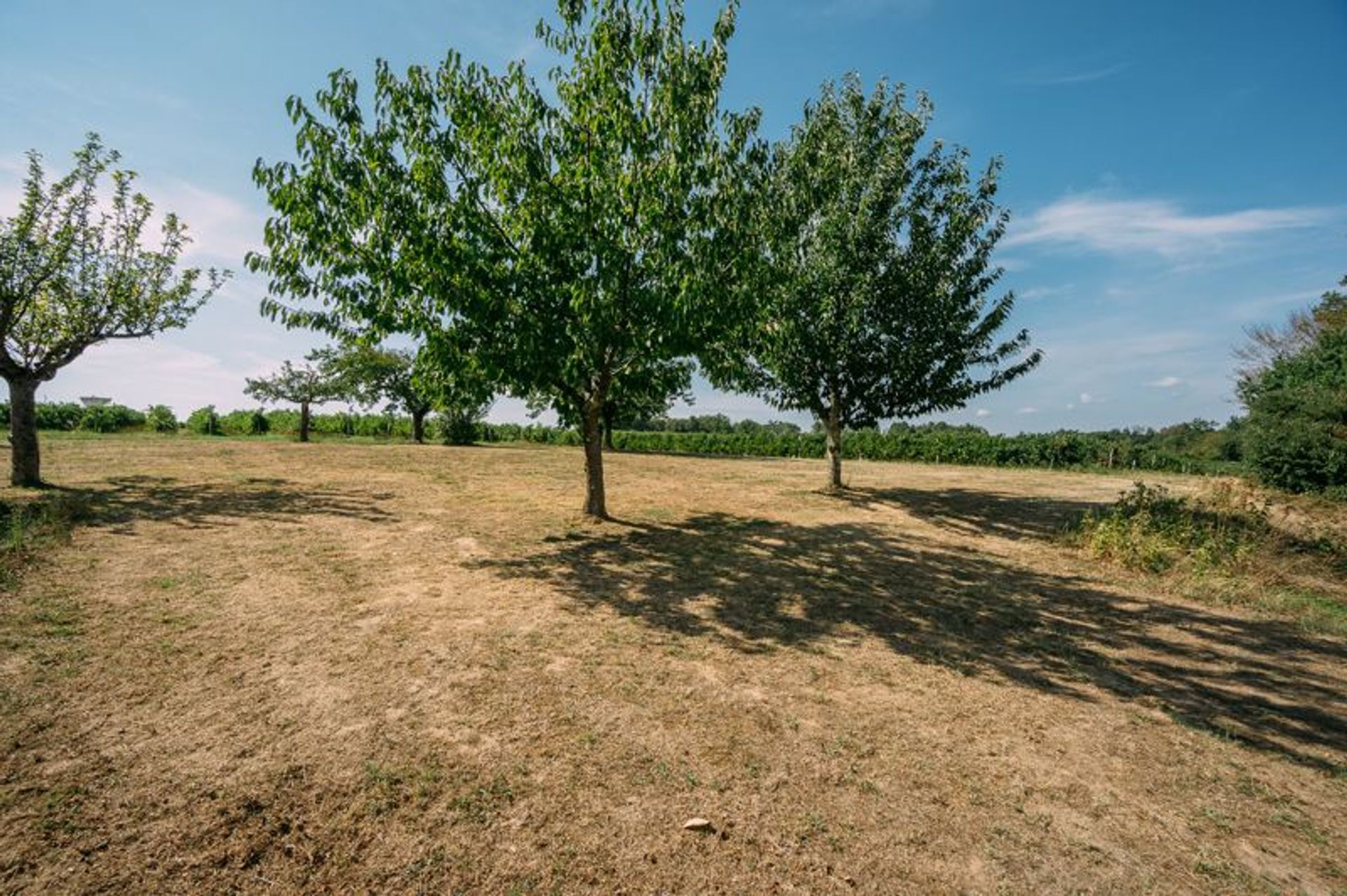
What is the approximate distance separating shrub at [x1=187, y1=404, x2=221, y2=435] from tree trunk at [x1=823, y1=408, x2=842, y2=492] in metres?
37.8

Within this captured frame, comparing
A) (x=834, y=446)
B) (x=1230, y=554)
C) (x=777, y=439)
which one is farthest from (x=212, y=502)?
(x=777, y=439)

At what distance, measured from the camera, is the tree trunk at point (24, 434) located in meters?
12.6

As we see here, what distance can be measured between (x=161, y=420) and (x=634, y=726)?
4499 cm

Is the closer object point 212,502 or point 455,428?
point 212,502

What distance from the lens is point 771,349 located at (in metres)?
16.4

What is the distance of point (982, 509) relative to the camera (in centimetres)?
1673

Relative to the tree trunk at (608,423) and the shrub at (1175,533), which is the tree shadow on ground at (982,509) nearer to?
the shrub at (1175,533)

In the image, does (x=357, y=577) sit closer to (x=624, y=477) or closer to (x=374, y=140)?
(x=374, y=140)

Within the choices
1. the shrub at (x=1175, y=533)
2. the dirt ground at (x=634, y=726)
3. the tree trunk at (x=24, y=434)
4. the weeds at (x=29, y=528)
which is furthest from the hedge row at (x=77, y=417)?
the shrub at (x=1175, y=533)

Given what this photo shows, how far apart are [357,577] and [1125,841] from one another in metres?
8.52

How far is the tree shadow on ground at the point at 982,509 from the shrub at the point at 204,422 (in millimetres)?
39496

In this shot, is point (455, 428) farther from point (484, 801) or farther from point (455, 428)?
point (484, 801)

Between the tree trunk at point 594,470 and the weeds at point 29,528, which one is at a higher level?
the tree trunk at point 594,470

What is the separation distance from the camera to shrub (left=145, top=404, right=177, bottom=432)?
117ft
